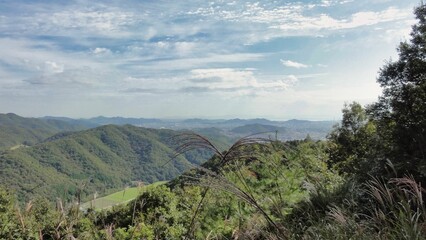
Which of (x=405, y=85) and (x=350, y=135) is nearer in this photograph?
(x=405, y=85)

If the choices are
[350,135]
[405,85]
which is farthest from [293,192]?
[350,135]

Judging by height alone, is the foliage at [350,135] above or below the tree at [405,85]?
Result: below

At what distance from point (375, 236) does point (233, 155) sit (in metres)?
0.85

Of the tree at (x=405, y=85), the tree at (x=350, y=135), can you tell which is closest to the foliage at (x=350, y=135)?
the tree at (x=350, y=135)

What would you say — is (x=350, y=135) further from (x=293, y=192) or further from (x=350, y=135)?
(x=293, y=192)

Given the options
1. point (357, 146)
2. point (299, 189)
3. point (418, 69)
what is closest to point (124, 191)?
point (299, 189)

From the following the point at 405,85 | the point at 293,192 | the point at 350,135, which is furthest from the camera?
the point at 350,135

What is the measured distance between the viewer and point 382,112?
23359 mm

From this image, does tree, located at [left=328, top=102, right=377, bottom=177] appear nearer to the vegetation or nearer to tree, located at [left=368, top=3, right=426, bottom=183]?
the vegetation

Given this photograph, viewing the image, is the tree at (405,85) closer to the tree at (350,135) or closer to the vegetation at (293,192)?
the vegetation at (293,192)

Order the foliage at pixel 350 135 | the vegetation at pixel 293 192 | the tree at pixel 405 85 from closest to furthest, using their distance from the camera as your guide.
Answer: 1. the vegetation at pixel 293 192
2. the tree at pixel 405 85
3. the foliage at pixel 350 135

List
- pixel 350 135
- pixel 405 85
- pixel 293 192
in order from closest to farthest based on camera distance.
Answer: pixel 293 192
pixel 405 85
pixel 350 135

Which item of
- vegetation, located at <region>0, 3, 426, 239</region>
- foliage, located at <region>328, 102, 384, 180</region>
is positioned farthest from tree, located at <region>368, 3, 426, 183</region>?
foliage, located at <region>328, 102, 384, 180</region>

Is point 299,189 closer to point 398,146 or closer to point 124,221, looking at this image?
point 398,146
